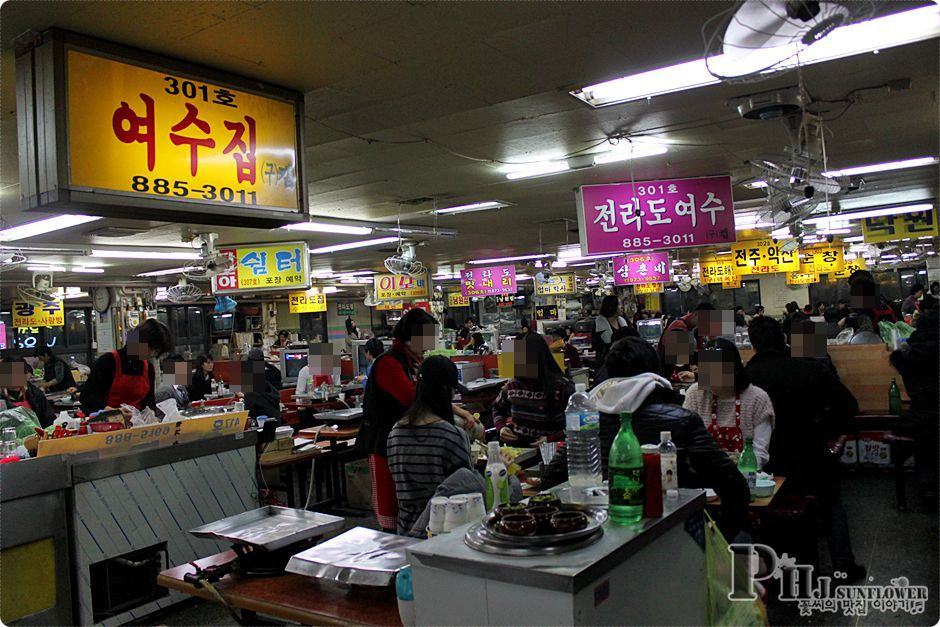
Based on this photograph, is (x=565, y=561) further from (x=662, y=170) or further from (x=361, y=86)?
(x=662, y=170)

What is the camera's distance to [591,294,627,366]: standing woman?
9953 mm

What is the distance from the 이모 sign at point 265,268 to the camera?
36.0 feet

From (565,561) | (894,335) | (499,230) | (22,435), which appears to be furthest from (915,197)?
(22,435)

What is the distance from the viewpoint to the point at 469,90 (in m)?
4.37

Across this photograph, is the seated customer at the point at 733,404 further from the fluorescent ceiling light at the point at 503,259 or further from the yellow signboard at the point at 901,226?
the fluorescent ceiling light at the point at 503,259

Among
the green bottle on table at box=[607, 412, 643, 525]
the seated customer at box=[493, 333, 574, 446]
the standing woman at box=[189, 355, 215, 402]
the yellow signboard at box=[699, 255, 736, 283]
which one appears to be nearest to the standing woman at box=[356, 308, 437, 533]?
the seated customer at box=[493, 333, 574, 446]

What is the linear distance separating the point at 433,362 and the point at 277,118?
5.17ft

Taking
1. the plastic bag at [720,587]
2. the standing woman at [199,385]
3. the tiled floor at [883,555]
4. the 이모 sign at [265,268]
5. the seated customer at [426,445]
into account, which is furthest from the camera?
the 이모 sign at [265,268]

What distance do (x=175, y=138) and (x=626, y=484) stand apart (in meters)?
2.50

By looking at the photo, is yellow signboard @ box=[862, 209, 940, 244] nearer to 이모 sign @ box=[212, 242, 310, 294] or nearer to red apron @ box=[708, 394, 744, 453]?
red apron @ box=[708, 394, 744, 453]

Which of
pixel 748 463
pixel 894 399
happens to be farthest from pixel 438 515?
pixel 894 399

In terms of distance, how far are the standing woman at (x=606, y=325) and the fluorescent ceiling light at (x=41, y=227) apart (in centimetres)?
686

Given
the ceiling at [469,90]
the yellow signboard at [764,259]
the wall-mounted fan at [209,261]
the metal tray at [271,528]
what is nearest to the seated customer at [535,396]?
the ceiling at [469,90]

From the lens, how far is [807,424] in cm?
454
